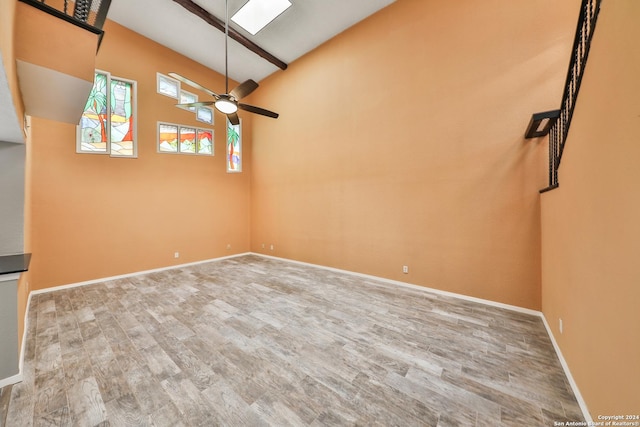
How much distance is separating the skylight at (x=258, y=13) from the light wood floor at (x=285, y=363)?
523 cm

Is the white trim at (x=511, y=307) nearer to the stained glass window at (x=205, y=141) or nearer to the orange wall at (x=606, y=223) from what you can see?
the orange wall at (x=606, y=223)

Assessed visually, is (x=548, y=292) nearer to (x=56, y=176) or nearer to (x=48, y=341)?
(x=48, y=341)

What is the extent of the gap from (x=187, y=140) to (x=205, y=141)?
1.45 ft

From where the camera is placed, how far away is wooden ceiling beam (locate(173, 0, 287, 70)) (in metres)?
4.28

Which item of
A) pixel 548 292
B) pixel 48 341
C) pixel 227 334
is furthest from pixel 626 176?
pixel 48 341

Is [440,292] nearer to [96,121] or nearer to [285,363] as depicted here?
[285,363]

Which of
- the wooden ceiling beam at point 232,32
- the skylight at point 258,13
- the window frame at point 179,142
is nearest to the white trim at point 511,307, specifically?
the window frame at point 179,142

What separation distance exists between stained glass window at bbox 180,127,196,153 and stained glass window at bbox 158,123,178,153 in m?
0.13

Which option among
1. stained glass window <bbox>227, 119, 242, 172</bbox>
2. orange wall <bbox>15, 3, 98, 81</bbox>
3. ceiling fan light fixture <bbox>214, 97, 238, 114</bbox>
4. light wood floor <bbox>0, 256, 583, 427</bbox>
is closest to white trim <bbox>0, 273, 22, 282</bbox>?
light wood floor <bbox>0, 256, 583, 427</bbox>

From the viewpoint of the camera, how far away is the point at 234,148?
6.68 m

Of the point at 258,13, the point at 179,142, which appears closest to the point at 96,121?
the point at 179,142

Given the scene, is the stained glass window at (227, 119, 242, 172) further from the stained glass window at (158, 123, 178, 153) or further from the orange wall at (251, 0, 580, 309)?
the orange wall at (251, 0, 580, 309)

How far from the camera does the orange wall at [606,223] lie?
1.03 metres

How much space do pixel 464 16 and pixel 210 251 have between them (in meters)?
6.98
